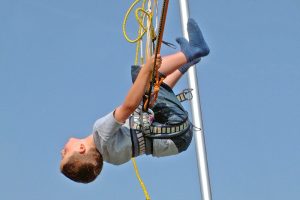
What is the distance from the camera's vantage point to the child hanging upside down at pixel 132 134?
672 cm

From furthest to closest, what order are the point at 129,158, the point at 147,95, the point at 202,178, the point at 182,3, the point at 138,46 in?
the point at 182,3, the point at 202,178, the point at 138,46, the point at 129,158, the point at 147,95

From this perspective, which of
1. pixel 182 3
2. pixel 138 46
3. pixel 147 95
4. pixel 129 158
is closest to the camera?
pixel 147 95

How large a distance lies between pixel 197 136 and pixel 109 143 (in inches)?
97.2

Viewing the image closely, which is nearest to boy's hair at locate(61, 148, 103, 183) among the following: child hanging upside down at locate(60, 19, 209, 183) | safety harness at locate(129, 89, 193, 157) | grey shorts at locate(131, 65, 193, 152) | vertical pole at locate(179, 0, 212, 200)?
child hanging upside down at locate(60, 19, 209, 183)

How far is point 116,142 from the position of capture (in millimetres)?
6922

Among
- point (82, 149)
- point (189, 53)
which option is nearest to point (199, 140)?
point (189, 53)

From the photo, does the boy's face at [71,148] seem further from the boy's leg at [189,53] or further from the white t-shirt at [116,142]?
the boy's leg at [189,53]

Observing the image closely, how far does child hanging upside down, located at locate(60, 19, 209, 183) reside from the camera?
6.72m

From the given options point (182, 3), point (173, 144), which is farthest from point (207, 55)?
point (182, 3)

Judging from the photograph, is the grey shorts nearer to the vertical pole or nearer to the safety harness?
the safety harness

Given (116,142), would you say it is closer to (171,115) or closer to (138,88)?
(171,115)

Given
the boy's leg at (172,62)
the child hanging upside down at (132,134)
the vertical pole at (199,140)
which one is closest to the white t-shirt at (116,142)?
the child hanging upside down at (132,134)

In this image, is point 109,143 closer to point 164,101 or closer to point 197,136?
point 164,101

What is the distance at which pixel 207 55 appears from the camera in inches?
289
